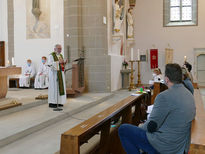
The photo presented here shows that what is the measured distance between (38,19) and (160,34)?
22.7 feet

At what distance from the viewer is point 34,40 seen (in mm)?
10289

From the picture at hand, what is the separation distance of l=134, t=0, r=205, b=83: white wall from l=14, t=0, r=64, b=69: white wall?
5560mm

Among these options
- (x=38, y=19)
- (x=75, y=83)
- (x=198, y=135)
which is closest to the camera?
(x=198, y=135)

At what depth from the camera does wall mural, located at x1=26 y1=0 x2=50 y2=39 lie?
33.1 feet

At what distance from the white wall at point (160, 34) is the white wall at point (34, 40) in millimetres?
5560

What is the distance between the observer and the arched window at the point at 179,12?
537 inches

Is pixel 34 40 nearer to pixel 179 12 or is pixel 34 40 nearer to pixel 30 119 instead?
pixel 30 119

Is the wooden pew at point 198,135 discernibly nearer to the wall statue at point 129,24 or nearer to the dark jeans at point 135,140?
the dark jeans at point 135,140

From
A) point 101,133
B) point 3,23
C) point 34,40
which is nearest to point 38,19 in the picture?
point 34,40

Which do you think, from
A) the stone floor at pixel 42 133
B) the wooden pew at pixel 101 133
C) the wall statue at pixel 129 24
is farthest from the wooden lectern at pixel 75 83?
the wall statue at pixel 129 24

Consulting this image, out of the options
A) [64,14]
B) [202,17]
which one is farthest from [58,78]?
[202,17]

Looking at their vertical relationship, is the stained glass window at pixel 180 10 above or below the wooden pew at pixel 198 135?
above

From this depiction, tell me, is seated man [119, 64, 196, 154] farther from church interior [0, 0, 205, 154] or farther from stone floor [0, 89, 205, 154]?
stone floor [0, 89, 205, 154]

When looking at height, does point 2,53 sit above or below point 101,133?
above
